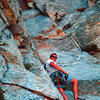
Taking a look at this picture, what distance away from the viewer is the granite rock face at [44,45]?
10.4 feet

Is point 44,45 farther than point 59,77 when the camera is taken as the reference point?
Yes

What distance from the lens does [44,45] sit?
12.7 m

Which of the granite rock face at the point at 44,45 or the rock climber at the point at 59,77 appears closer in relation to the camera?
the granite rock face at the point at 44,45

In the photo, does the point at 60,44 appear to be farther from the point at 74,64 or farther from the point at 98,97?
the point at 98,97

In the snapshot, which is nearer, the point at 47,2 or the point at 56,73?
the point at 56,73

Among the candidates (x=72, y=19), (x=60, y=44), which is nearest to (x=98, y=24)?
(x=60, y=44)

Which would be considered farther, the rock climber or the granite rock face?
the rock climber

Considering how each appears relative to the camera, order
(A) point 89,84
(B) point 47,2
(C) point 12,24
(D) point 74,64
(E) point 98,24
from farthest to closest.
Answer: (B) point 47,2
(E) point 98,24
(D) point 74,64
(C) point 12,24
(A) point 89,84

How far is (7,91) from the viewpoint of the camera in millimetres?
2773

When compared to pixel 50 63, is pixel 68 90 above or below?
below

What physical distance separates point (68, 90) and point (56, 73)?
131cm

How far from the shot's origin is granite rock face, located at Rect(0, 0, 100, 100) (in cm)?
317

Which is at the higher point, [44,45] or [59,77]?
[59,77]

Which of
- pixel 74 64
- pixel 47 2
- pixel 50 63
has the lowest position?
pixel 74 64
